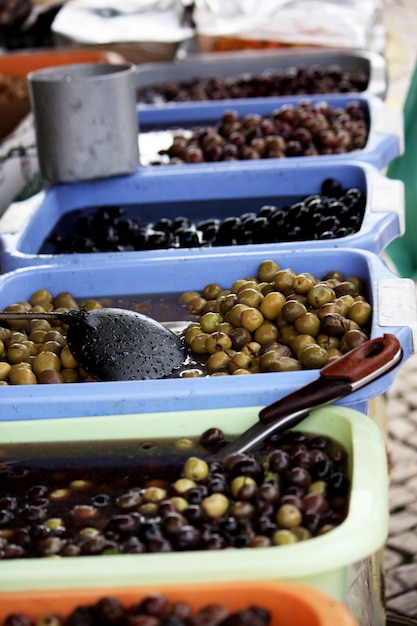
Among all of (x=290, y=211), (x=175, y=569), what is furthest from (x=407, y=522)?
(x=175, y=569)

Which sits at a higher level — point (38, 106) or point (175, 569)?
point (38, 106)

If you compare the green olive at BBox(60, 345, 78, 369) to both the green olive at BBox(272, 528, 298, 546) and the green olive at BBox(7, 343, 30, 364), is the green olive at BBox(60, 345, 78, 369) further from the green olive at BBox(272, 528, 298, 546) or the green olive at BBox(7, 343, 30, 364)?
the green olive at BBox(272, 528, 298, 546)

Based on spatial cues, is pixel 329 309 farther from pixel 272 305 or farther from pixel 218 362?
pixel 218 362

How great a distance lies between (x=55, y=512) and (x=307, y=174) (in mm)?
1668

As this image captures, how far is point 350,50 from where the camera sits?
176 inches

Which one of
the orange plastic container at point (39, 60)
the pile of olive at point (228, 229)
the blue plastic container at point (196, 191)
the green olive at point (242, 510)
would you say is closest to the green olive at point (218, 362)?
the green olive at point (242, 510)

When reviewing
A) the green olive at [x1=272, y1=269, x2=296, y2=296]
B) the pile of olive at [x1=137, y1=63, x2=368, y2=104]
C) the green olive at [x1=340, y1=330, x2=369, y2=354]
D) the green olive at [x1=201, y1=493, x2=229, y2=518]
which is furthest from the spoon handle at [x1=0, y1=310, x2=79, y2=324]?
the pile of olive at [x1=137, y1=63, x2=368, y2=104]

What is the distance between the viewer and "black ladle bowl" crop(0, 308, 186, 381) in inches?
67.2

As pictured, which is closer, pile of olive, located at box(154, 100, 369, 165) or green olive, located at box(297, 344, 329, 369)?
green olive, located at box(297, 344, 329, 369)

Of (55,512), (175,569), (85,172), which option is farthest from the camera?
(85,172)

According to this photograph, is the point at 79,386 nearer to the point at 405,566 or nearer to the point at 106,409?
the point at 106,409

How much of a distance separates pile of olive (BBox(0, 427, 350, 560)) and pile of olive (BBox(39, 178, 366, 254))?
1041mm

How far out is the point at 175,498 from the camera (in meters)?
1.28

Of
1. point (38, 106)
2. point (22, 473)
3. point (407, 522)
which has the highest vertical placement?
point (38, 106)
